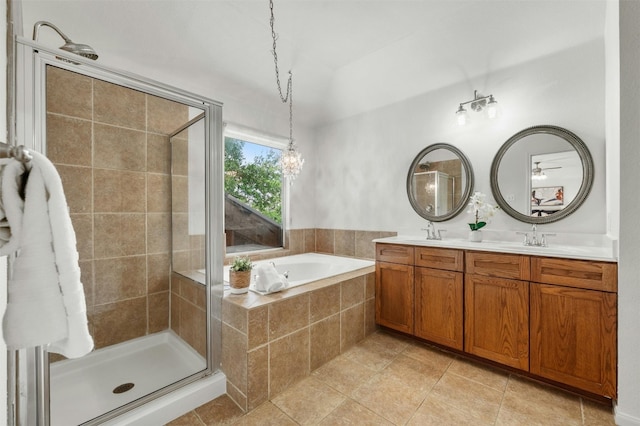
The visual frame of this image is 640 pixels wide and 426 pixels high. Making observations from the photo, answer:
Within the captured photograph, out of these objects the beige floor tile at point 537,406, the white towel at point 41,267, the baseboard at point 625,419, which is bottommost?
the beige floor tile at point 537,406

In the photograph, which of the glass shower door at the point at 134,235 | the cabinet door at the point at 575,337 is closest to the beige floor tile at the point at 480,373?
the cabinet door at the point at 575,337

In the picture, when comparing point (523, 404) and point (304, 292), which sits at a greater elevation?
point (304, 292)

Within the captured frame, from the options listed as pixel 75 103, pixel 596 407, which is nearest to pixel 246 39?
pixel 75 103

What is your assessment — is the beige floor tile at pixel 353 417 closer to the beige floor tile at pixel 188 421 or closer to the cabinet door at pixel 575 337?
the beige floor tile at pixel 188 421

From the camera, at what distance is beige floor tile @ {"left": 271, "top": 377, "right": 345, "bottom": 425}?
1683 mm

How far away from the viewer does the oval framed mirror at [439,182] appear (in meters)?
2.81

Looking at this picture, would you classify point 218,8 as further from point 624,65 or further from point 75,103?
point 624,65

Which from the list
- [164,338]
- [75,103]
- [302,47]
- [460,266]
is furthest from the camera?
[302,47]

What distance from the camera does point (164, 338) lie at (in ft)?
7.98

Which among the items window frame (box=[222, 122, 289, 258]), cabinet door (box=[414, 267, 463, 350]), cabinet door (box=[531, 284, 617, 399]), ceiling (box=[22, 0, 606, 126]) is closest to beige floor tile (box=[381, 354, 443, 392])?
cabinet door (box=[414, 267, 463, 350])

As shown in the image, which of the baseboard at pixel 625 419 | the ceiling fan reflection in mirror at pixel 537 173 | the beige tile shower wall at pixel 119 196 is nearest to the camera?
the baseboard at pixel 625 419

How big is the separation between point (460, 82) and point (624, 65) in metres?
1.34

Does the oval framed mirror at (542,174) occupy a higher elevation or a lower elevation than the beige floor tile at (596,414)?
higher

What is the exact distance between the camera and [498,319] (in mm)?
2094
